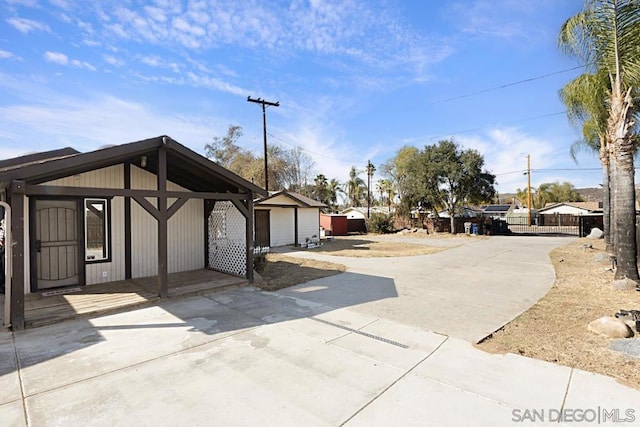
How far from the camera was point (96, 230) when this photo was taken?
6918 millimetres

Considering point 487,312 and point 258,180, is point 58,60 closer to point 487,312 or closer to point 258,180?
point 487,312

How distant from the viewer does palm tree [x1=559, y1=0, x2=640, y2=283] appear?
7133 millimetres

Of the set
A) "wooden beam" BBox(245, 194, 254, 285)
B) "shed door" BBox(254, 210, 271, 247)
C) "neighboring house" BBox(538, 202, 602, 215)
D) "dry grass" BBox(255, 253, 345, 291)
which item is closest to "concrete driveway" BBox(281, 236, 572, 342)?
"dry grass" BBox(255, 253, 345, 291)

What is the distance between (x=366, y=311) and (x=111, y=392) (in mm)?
3803

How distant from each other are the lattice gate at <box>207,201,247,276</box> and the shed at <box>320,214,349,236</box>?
15.7m

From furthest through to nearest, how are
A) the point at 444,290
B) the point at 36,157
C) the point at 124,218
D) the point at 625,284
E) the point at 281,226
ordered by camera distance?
the point at 281,226 → the point at 36,157 → the point at 124,218 → the point at 444,290 → the point at 625,284

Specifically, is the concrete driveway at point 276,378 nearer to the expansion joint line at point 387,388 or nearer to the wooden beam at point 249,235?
the expansion joint line at point 387,388

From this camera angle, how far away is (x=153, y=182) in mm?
7727

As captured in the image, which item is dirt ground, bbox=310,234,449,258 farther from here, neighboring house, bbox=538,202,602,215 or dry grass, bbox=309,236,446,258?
neighboring house, bbox=538,202,602,215

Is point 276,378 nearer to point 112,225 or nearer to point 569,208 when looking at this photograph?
point 112,225

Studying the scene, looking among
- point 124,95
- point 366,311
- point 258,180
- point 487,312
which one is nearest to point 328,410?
point 366,311

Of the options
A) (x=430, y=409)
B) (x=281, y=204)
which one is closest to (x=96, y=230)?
(x=430, y=409)

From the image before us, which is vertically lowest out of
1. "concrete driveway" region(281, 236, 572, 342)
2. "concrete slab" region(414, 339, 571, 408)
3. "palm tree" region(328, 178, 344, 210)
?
"concrete driveway" region(281, 236, 572, 342)

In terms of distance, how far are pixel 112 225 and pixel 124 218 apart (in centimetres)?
29
